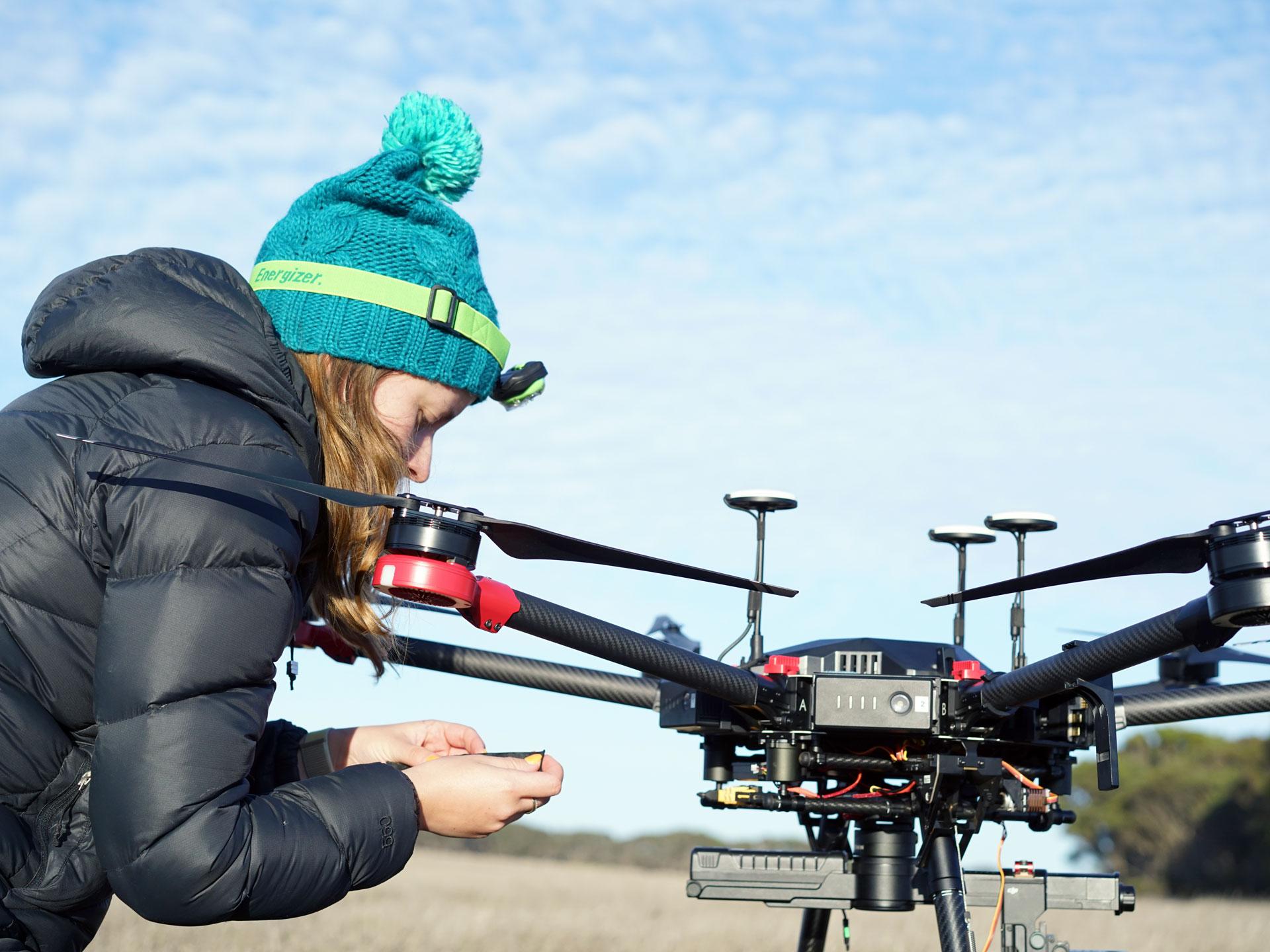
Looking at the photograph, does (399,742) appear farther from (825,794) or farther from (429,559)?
(825,794)

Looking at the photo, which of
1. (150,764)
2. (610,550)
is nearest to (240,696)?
(150,764)

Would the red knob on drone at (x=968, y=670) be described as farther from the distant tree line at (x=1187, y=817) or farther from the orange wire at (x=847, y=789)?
the distant tree line at (x=1187, y=817)

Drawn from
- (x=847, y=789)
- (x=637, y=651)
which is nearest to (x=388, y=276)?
(x=637, y=651)

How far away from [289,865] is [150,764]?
1.03ft

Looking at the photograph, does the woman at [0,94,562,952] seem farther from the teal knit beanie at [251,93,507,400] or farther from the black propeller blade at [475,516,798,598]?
the black propeller blade at [475,516,798,598]

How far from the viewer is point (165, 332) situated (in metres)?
2.54

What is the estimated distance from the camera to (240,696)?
239 centimetres

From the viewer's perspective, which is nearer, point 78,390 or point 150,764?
point 150,764

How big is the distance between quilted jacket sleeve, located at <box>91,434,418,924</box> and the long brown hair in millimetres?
350

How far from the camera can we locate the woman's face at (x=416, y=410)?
303cm

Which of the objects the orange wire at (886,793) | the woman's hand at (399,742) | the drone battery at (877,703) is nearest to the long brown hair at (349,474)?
the woman's hand at (399,742)

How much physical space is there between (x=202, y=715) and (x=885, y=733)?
180cm

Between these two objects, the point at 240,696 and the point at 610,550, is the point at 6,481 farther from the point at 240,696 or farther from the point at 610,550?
the point at 610,550

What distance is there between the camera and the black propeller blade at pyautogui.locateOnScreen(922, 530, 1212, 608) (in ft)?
8.67
